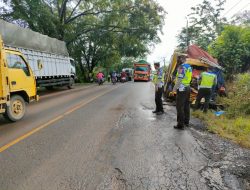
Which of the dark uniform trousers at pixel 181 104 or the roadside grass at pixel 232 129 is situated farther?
the dark uniform trousers at pixel 181 104

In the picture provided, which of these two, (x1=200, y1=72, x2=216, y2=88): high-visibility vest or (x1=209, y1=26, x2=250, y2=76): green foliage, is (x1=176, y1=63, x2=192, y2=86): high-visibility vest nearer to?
(x1=200, y1=72, x2=216, y2=88): high-visibility vest

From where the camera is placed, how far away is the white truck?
54.4 ft

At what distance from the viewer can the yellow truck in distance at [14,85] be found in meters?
8.17

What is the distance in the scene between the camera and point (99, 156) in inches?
213

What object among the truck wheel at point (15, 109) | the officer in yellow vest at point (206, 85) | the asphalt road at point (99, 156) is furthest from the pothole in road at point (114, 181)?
the officer in yellow vest at point (206, 85)

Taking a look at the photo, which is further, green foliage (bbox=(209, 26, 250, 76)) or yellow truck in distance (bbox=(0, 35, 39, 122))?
green foliage (bbox=(209, 26, 250, 76))

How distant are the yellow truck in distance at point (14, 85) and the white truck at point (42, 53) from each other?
6592 millimetres

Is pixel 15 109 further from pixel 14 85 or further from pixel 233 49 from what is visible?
pixel 233 49

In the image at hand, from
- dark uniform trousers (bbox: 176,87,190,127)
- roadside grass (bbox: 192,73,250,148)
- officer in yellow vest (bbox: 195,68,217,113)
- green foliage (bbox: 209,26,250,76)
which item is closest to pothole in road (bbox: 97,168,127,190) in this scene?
roadside grass (bbox: 192,73,250,148)

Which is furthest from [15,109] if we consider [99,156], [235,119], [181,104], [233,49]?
[233,49]

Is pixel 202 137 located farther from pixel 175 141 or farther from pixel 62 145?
pixel 62 145

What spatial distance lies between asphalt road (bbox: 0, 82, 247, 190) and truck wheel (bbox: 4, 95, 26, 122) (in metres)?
0.23

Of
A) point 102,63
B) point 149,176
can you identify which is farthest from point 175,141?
point 102,63

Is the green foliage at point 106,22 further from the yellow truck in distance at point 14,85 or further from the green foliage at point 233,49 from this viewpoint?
the yellow truck in distance at point 14,85
